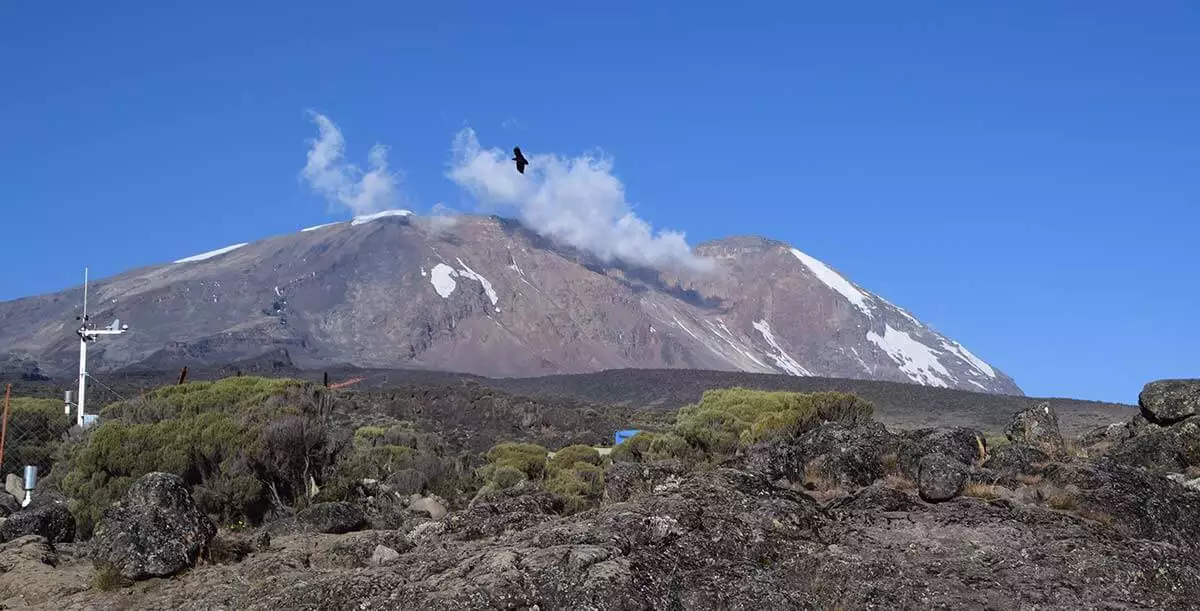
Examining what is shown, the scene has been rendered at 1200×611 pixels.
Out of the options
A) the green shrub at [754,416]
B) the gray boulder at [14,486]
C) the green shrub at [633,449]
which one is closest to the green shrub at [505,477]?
the green shrub at [633,449]

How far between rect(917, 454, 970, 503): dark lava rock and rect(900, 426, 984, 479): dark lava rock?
32.1 inches

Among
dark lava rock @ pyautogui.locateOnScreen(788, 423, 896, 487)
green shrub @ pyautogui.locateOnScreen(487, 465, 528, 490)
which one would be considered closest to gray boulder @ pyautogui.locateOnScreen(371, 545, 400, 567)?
dark lava rock @ pyautogui.locateOnScreen(788, 423, 896, 487)

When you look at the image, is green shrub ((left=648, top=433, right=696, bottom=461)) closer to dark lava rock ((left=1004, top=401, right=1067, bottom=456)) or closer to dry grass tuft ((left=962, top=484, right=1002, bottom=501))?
dark lava rock ((left=1004, top=401, right=1067, bottom=456))

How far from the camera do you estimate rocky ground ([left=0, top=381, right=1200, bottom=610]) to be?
434 inches

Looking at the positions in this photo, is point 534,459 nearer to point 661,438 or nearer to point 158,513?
point 661,438

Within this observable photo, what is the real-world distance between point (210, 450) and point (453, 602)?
64.6 ft

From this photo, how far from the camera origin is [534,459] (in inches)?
1613

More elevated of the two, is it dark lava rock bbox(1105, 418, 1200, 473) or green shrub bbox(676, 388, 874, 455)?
green shrub bbox(676, 388, 874, 455)

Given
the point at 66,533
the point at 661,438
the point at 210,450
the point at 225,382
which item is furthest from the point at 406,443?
the point at 66,533

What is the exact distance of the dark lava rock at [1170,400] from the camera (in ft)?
62.3

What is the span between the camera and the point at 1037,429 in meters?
19.1

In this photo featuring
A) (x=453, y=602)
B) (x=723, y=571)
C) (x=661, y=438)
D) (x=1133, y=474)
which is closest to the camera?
(x=453, y=602)

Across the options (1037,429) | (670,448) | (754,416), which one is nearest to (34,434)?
(670,448)

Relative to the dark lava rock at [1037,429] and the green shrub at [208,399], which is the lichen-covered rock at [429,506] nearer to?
the green shrub at [208,399]
